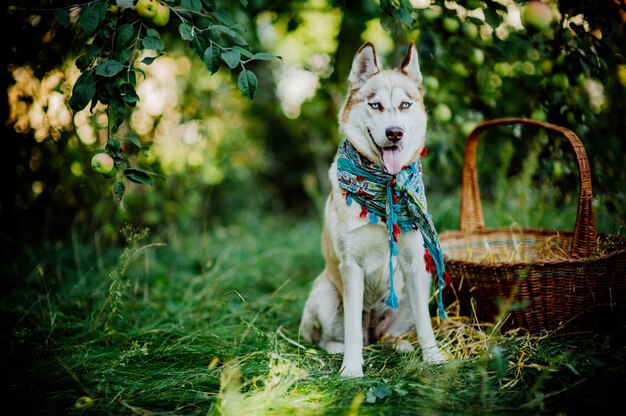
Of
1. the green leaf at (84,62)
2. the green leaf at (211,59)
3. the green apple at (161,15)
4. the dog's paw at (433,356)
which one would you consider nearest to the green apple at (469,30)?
the green leaf at (211,59)

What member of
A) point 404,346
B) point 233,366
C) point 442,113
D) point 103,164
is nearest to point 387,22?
point 442,113

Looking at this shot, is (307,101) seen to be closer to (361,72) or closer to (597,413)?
(361,72)

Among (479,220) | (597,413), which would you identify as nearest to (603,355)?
(597,413)

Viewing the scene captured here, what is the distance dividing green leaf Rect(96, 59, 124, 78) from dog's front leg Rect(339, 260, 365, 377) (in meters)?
1.51

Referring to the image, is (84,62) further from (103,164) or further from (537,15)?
(537,15)

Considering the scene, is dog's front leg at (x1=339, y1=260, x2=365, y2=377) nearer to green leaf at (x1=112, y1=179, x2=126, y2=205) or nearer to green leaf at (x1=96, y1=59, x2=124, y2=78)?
green leaf at (x1=112, y1=179, x2=126, y2=205)

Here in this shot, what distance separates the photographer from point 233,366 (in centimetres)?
228

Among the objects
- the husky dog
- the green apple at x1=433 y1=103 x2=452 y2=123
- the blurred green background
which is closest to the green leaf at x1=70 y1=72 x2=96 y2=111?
the blurred green background

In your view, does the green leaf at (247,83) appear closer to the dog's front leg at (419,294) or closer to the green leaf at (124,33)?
the green leaf at (124,33)

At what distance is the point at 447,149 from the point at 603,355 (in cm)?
185

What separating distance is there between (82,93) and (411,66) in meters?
1.76

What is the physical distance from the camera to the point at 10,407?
193 cm

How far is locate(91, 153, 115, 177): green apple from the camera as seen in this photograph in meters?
2.16

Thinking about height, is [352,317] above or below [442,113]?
below
